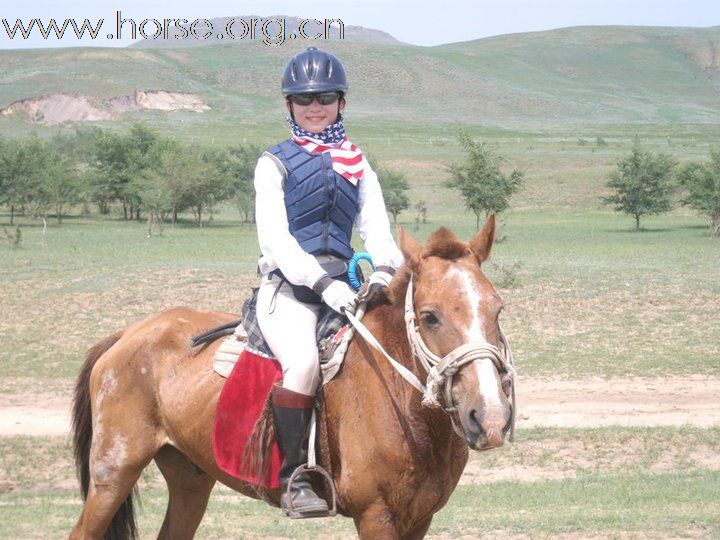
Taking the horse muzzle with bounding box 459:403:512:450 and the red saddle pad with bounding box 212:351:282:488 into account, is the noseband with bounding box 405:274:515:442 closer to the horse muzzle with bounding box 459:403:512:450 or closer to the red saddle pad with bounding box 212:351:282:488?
the horse muzzle with bounding box 459:403:512:450

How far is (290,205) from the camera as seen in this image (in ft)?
16.1

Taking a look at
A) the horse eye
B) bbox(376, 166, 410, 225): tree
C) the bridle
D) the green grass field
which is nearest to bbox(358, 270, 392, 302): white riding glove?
the bridle

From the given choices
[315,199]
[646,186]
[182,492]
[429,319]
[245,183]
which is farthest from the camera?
[245,183]

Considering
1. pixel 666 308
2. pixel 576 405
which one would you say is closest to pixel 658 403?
pixel 576 405

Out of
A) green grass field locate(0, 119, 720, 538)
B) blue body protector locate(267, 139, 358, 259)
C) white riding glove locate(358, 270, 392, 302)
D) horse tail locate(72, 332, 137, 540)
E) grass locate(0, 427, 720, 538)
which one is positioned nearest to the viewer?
white riding glove locate(358, 270, 392, 302)

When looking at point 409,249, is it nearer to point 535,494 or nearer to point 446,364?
point 446,364

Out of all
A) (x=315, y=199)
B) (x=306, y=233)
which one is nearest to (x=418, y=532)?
(x=306, y=233)

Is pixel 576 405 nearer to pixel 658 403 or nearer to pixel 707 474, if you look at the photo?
pixel 658 403

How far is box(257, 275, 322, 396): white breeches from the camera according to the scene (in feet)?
15.4

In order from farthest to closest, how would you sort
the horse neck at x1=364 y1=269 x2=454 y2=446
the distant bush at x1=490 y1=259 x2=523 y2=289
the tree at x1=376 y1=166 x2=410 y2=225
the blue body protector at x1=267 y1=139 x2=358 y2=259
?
the tree at x1=376 y1=166 x2=410 y2=225
the distant bush at x1=490 y1=259 x2=523 y2=289
the blue body protector at x1=267 y1=139 x2=358 y2=259
the horse neck at x1=364 y1=269 x2=454 y2=446

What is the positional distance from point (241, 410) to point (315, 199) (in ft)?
3.83

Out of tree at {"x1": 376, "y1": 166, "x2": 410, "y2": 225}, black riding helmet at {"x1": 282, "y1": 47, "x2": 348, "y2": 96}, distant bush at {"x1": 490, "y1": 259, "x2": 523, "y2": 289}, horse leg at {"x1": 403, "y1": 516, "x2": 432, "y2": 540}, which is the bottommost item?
tree at {"x1": 376, "y1": 166, "x2": 410, "y2": 225}

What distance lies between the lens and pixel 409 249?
4371 millimetres

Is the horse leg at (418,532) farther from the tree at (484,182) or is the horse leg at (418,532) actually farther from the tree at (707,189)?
the tree at (484,182)
